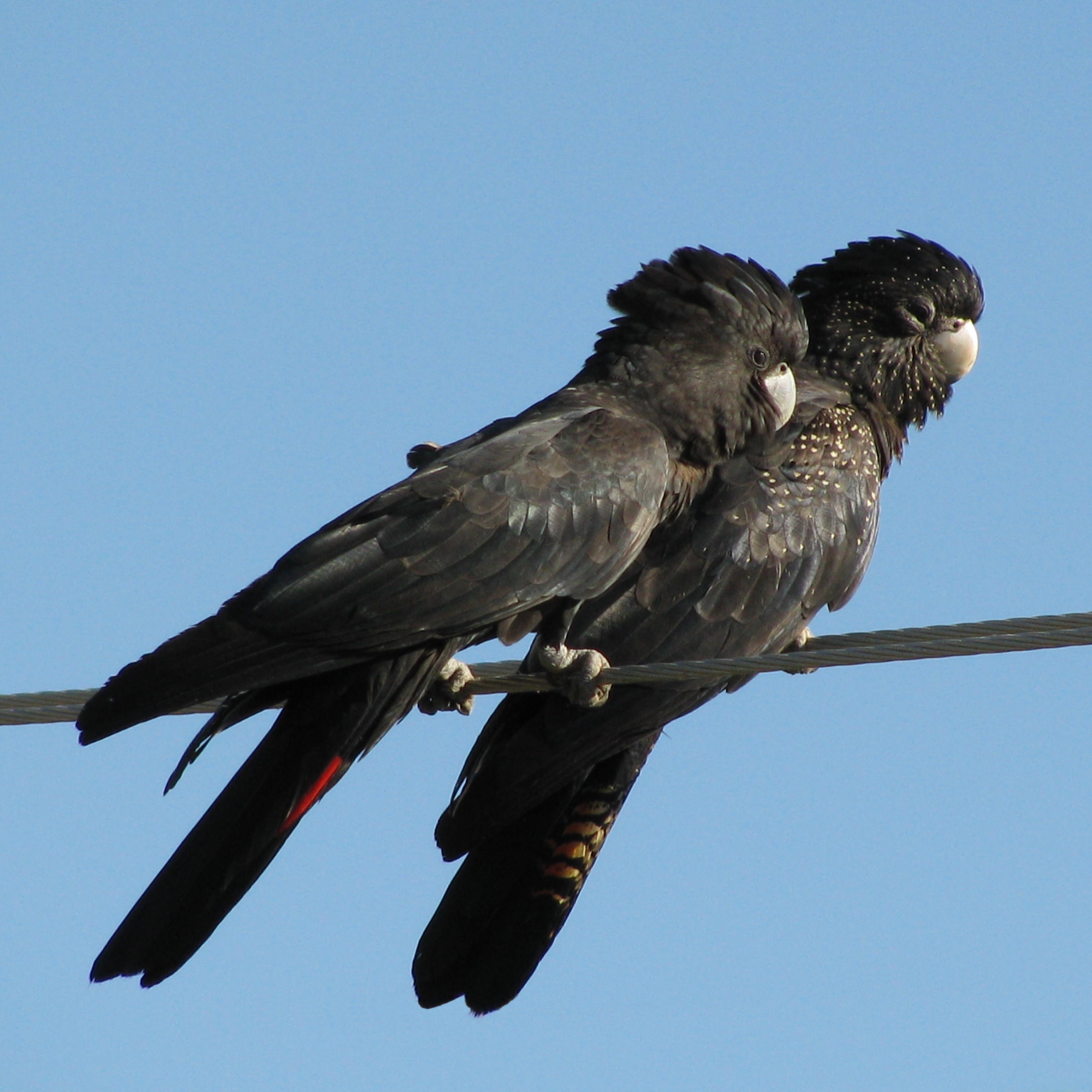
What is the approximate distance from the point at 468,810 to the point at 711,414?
1.55 metres

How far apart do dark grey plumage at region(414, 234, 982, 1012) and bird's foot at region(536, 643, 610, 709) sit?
119mm

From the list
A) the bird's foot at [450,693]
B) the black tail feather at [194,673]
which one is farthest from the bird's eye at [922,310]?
the black tail feather at [194,673]

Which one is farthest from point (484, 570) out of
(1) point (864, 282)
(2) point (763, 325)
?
(1) point (864, 282)

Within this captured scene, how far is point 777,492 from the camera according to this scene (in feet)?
19.0

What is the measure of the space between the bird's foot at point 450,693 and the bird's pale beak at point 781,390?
154 centimetres

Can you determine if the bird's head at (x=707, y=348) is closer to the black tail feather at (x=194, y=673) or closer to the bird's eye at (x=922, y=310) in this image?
the bird's eye at (x=922, y=310)

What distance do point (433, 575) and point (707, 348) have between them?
150cm

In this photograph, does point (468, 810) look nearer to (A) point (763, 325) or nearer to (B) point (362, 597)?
(B) point (362, 597)

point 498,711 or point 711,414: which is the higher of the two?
point 711,414

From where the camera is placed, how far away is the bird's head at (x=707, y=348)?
225 inches

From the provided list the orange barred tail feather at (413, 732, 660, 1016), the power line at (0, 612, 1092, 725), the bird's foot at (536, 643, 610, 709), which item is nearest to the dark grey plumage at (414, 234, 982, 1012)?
the orange barred tail feather at (413, 732, 660, 1016)

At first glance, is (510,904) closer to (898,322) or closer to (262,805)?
(262,805)

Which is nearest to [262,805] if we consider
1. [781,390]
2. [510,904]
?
[510,904]

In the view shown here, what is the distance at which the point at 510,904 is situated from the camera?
5.52 metres
